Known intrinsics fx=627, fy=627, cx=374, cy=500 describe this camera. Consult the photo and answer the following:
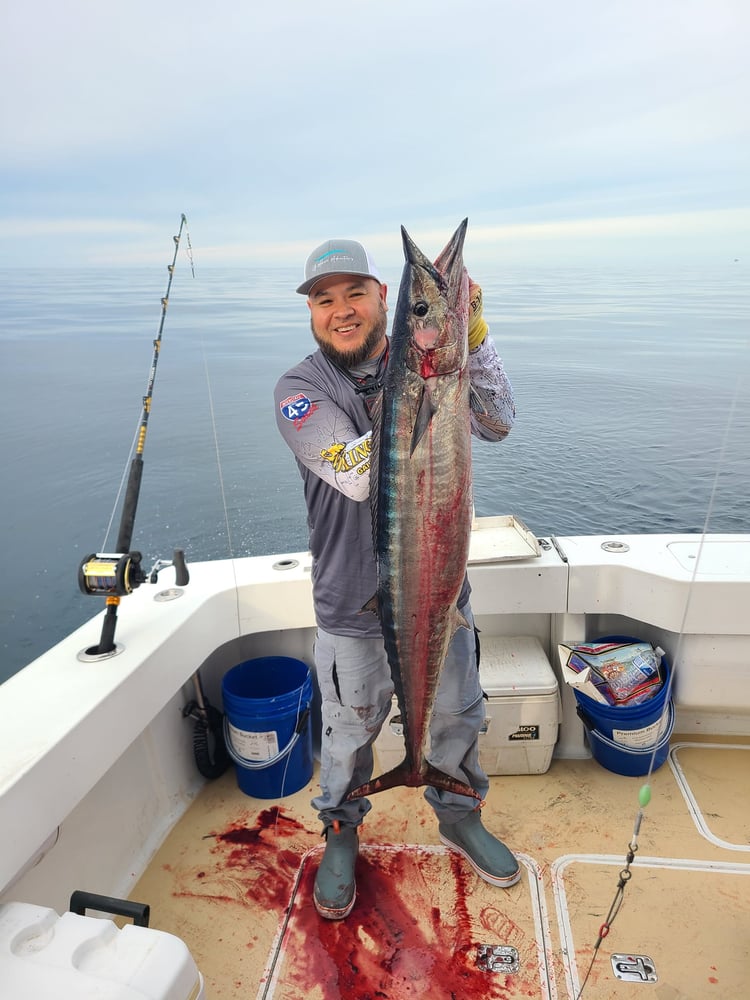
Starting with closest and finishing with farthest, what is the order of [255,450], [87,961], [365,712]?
[87,961]
[365,712]
[255,450]

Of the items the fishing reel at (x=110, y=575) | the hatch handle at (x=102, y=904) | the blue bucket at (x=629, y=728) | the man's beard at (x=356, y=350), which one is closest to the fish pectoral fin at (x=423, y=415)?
the man's beard at (x=356, y=350)

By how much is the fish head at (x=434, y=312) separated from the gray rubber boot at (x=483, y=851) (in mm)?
1836

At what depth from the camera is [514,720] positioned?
2.85 metres

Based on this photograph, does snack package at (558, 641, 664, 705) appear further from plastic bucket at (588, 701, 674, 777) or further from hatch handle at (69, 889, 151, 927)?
hatch handle at (69, 889, 151, 927)

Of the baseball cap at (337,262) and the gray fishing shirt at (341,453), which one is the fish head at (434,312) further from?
the baseball cap at (337,262)

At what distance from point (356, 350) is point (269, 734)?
1762 mm

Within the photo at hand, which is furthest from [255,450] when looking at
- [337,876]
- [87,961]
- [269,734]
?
[87,961]

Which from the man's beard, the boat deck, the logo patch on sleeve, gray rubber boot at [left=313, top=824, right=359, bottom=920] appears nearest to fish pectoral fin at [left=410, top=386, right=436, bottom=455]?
the logo patch on sleeve

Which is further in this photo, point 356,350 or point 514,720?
point 514,720

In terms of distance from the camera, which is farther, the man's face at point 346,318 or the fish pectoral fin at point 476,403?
the man's face at point 346,318

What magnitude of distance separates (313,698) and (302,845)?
76 centimetres

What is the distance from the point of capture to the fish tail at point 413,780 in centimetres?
207

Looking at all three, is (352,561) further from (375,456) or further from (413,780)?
(413,780)

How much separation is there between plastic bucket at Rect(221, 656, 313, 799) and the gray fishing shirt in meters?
0.82
